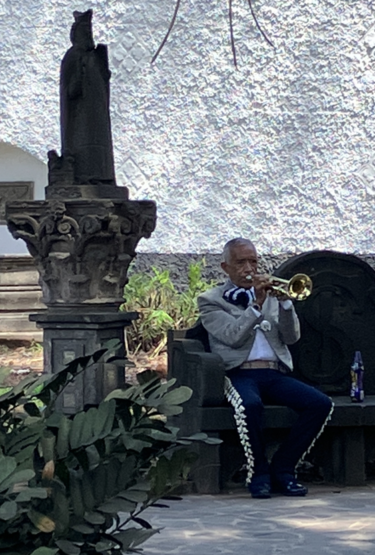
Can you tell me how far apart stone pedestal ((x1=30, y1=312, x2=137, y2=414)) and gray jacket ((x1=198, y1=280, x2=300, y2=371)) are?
4.98 ft

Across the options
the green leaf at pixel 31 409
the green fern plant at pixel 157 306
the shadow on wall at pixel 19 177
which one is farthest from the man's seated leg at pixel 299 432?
the shadow on wall at pixel 19 177

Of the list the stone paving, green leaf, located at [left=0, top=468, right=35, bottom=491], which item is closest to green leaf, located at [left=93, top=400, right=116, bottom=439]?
green leaf, located at [left=0, top=468, right=35, bottom=491]

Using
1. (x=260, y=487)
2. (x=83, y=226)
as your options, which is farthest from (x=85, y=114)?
(x=260, y=487)

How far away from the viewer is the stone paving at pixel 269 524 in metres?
5.33

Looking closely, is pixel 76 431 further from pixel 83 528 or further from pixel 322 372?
pixel 322 372

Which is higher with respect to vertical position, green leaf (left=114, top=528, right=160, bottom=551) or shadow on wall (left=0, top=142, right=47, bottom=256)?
shadow on wall (left=0, top=142, right=47, bottom=256)

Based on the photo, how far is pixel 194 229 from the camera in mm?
14555

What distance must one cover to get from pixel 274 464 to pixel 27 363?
18.4 ft

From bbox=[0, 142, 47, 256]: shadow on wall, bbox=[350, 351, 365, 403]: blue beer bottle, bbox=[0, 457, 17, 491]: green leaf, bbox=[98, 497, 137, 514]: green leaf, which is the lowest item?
bbox=[98, 497, 137, 514]: green leaf

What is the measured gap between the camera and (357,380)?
7230 millimetres

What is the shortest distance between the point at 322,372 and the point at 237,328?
965 millimetres

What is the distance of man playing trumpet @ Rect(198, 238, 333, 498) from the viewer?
6723mm

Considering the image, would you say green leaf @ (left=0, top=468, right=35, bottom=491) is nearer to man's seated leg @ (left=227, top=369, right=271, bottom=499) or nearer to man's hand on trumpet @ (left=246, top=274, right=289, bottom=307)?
man's seated leg @ (left=227, top=369, right=271, bottom=499)

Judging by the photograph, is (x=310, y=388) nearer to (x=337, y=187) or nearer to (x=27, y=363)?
(x=27, y=363)
